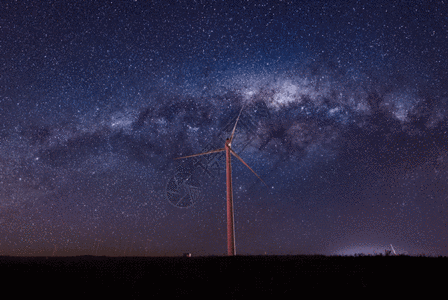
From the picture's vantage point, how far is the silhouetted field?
687 centimetres

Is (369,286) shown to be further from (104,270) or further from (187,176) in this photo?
(187,176)

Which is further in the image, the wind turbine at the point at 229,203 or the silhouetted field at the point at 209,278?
the wind turbine at the point at 229,203

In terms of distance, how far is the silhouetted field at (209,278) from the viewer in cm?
687

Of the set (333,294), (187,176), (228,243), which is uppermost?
(187,176)

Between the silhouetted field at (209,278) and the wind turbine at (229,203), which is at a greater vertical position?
the wind turbine at (229,203)

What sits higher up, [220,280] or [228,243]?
[228,243]

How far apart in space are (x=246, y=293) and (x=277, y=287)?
0.90 metres

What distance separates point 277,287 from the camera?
7.20 m

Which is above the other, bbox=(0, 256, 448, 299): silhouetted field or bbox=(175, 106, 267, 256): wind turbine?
bbox=(175, 106, 267, 256): wind turbine

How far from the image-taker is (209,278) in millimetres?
7738

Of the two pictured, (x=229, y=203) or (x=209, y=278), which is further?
(x=229, y=203)

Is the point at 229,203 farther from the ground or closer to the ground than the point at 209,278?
farther from the ground

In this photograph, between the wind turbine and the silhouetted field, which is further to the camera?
the wind turbine

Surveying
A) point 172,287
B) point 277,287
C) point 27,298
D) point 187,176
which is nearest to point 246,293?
point 277,287
